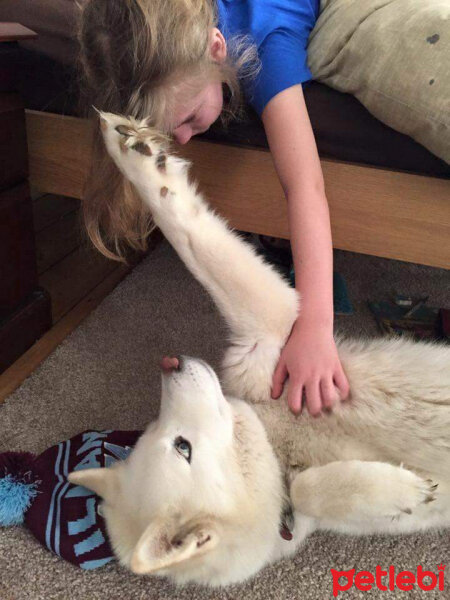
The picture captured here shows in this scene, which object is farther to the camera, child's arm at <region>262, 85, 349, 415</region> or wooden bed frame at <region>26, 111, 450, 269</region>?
wooden bed frame at <region>26, 111, 450, 269</region>

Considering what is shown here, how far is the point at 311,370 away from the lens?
0.90 m

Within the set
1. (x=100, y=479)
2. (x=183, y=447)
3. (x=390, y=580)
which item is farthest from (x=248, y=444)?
(x=390, y=580)

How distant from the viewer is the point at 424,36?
927 mm

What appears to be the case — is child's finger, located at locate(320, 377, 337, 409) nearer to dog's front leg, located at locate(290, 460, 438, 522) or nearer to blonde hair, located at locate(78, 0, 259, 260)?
dog's front leg, located at locate(290, 460, 438, 522)

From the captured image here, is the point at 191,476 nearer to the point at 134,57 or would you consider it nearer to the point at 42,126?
the point at 134,57

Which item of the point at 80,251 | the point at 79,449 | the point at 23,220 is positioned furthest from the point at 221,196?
the point at 80,251

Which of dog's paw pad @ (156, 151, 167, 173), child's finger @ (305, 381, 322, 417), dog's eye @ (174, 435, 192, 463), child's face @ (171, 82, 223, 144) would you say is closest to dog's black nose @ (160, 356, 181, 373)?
dog's eye @ (174, 435, 192, 463)

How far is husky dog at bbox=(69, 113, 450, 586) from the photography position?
0.76 meters

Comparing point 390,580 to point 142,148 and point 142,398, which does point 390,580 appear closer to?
point 142,398

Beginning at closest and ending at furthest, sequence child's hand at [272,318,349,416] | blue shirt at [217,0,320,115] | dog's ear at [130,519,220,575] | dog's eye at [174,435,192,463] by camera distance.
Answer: dog's ear at [130,519,220,575] → dog's eye at [174,435,192,463] → child's hand at [272,318,349,416] → blue shirt at [217,0,320,115]

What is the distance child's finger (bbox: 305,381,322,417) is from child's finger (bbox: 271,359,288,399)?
58 mm

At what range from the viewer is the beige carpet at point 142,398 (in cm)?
89

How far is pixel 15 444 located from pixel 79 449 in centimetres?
17

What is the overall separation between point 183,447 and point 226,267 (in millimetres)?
322
